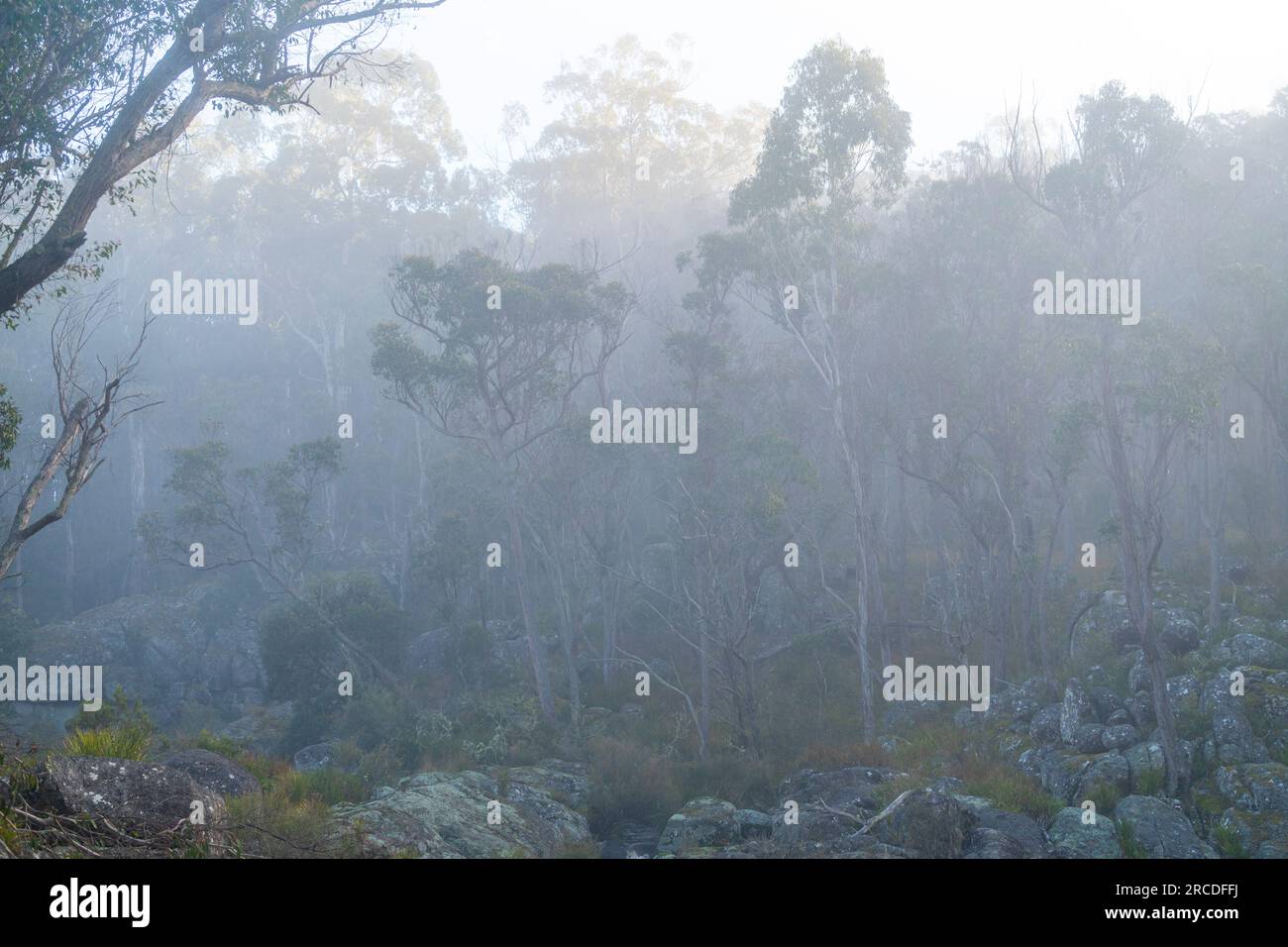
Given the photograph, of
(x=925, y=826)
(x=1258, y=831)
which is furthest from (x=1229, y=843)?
(x=925, y=826)

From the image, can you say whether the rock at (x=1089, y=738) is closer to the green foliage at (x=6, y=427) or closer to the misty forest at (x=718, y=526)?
the misty forest at (x=718, y=526)

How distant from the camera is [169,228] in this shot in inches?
2424

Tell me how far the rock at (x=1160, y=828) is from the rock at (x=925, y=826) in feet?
8.57

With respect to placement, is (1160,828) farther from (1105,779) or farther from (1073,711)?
(1073,711)

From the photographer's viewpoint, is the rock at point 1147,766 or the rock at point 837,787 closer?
the rock at point 1147,766

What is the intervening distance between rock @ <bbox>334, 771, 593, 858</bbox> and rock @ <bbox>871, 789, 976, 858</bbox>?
4.96 metres

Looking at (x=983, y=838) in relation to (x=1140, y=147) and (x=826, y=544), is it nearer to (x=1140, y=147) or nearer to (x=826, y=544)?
(x=1140, y=147)

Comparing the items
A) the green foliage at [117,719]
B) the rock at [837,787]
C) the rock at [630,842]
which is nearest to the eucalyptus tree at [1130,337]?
the rock at [837,787]

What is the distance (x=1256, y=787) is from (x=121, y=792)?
1490 cm

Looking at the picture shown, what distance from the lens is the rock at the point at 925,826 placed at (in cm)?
1280

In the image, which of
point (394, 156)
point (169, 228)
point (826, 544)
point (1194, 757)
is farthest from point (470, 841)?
point (169, 228)

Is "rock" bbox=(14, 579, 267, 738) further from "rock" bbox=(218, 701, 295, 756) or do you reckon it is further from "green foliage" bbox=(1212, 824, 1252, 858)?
"green foliage" bbox=(1212, 824, 1252, 858)

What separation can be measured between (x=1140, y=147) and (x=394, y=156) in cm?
4260

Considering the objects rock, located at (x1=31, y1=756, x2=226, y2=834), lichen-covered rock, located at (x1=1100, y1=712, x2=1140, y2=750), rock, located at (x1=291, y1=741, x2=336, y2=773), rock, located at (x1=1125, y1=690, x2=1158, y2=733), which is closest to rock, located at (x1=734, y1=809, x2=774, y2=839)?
lichen-covered rock, located at (x1=1100, y1=712, x2=1140, y2=750)
